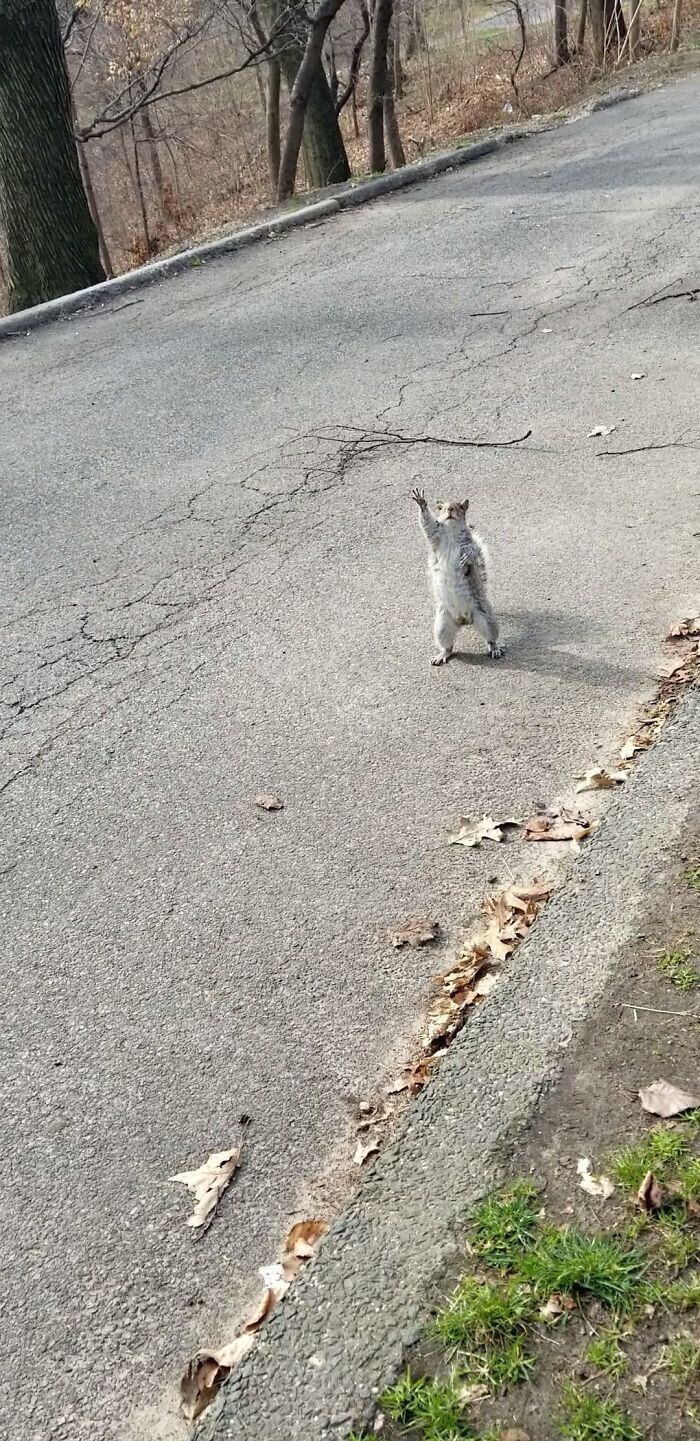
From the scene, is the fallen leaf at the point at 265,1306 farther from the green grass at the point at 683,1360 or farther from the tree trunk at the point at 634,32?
the tree trunk at the point at 634,32

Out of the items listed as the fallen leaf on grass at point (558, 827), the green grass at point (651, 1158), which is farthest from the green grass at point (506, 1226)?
the fallen leaf on grass at point (558, 827)

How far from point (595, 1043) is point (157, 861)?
6.34 feet

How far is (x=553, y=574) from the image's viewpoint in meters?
5.87

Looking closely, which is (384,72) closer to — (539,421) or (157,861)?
(539,421)

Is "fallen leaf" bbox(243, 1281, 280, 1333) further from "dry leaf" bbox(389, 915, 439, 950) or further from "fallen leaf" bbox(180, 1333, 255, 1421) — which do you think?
"dry leaf" bbox(389, 915, 439, 950)

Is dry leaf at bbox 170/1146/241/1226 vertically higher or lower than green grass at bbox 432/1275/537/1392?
lower

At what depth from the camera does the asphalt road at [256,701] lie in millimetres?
3111

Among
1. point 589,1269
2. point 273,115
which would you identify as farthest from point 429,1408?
point 273,115

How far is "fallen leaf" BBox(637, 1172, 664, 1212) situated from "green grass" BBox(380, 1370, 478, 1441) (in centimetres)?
57

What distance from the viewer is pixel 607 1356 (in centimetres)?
231

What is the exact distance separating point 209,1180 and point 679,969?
1.40m

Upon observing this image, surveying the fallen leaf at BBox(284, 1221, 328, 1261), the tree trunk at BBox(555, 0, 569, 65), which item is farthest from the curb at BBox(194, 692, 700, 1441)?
the tree trunk at BBox(555, 0, 569, 65)

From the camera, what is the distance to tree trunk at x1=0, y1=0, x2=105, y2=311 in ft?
37.6

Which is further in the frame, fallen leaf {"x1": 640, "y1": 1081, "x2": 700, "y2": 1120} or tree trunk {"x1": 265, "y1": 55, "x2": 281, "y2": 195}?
tree trunk {"x1": 265, "y1": 55, "x2": 281, "y2": 195}
